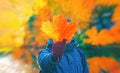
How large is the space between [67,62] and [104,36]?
22 centimetres

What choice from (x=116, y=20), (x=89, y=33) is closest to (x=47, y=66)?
(x=89, y=33)

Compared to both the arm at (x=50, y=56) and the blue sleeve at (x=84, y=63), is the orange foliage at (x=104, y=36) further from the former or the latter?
the arm at (x=50, y=56)

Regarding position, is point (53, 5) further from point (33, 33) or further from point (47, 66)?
point (47, 66)

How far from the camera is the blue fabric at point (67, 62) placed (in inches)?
52.0

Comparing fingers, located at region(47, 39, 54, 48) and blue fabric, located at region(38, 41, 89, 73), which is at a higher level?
fingers, located at region(47, 39, 54, 48)

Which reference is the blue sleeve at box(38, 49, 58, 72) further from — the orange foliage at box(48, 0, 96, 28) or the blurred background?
the orange foliage at box(48, 0, 96, 28)

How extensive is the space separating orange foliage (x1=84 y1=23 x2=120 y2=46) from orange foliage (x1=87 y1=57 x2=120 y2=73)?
0.08 m

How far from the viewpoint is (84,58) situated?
142 centimetres

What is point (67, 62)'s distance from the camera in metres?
1.36

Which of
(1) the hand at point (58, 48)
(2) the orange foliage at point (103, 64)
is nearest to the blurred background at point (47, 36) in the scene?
(2) the orange foliage at point (103, 64)

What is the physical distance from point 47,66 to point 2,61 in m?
0.30

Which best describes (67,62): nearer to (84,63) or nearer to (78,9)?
(84,63)

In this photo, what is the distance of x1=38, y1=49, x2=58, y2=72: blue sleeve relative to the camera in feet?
4.21

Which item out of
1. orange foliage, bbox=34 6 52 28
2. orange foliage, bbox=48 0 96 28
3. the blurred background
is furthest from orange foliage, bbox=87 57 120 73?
orange foliage, bbox=34 6 52 28
